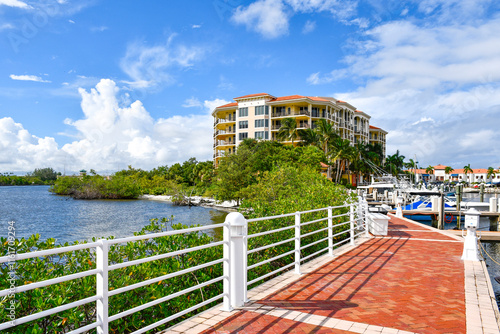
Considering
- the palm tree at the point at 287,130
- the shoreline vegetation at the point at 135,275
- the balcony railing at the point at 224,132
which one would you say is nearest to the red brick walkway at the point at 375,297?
the shoreline vegetation at the point at 135,275

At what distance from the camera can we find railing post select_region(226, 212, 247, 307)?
5.17 m

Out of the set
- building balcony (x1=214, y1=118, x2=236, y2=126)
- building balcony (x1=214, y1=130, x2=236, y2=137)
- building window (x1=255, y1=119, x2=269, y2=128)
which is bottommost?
building balcony (x1=214, y1=130, x2=236, y2=137)

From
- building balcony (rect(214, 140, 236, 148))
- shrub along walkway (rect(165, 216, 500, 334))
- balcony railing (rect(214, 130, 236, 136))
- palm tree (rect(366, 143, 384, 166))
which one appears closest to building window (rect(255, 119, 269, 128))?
balcony railing (rect(214, 130, 236, 136))

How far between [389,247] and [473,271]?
3145 millimetres

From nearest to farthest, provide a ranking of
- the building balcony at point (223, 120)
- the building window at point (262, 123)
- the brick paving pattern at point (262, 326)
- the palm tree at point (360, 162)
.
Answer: the brick paving pattern at point (262, 326), the building window at point (262, 123), the palm tree at point (360, 162), the building balcony at point (223, 120)

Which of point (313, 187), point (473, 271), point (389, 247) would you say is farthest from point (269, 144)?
point (473, 271)

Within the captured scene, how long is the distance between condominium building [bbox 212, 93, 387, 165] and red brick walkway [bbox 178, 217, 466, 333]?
5112 centimetres

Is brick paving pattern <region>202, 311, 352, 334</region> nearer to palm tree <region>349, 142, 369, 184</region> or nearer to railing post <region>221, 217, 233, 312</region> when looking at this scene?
railing post <region>221, 217, 233, 312</region>

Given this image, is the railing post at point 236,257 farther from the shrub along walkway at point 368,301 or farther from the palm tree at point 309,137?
the palm tree at point 309,137

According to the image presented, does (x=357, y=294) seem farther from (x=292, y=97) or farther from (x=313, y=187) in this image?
(x=292, y=97)

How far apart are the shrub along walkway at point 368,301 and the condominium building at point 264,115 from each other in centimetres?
5147

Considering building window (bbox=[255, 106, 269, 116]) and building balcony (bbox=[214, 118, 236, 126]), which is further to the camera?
building balcony (bbox=[214, 118, 236, 126])

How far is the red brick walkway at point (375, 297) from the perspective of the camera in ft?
15.4

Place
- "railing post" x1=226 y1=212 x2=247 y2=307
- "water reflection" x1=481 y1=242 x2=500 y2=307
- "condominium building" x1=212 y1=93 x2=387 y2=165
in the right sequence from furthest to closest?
"condominium building" x1=212 y1=93 x2=387 y2=165, "water reflection" x1=481 y1=242 x2=500 y2=307, "railing post" x1=226 y1=212 x2=247 y2=307
